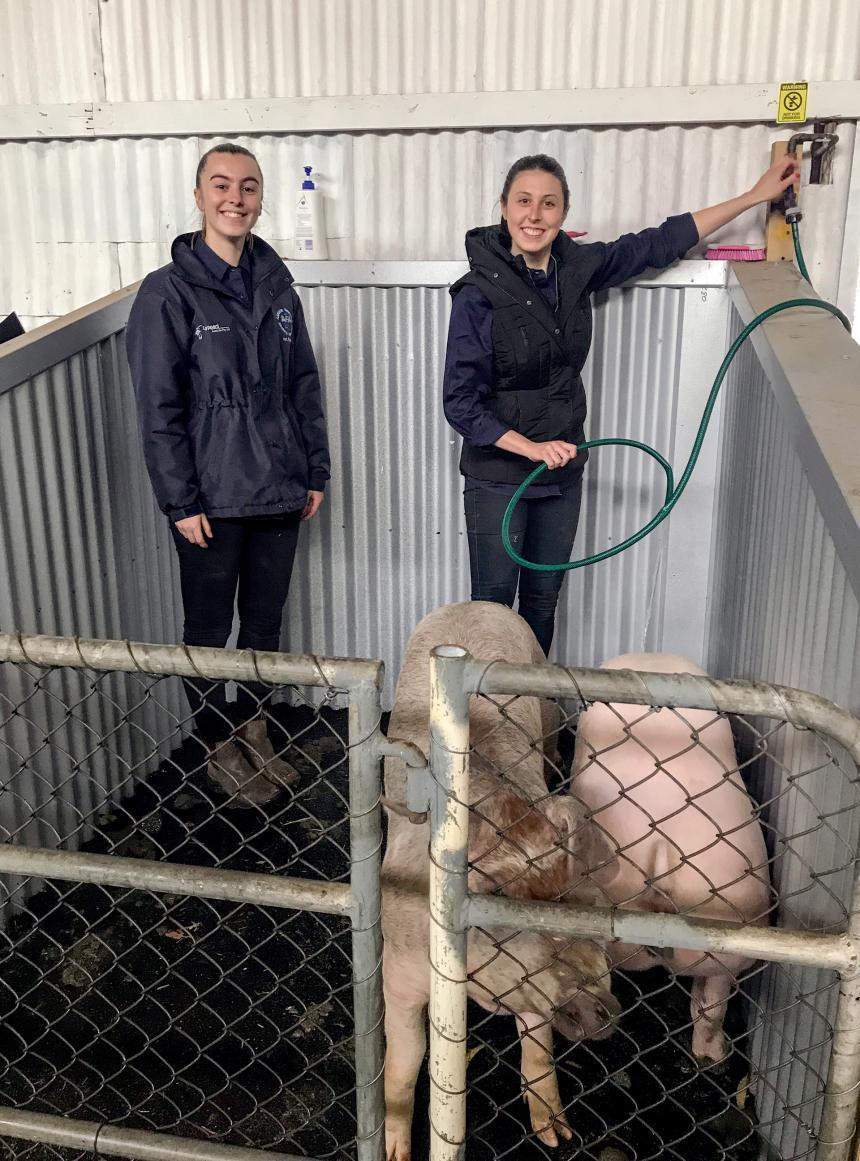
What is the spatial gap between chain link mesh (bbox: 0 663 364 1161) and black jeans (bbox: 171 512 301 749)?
348 millimetres

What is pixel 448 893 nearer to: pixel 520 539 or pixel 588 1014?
pixel 588 1014

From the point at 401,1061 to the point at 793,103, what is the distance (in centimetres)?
318

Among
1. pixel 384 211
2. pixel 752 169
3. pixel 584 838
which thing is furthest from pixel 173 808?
pixel 752 169

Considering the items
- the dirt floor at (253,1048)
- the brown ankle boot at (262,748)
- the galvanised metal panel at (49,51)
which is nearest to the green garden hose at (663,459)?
the dirt floor at (253,1048)

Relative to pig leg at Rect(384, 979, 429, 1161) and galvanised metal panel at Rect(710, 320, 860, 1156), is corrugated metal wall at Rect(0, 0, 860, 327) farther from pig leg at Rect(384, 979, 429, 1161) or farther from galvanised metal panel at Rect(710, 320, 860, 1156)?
pig leg at Rect(384, 979, 429, 1161)

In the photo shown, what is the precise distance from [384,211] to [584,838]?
107 inches

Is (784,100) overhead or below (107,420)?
overhead

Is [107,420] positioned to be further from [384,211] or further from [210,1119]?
[210,1119]

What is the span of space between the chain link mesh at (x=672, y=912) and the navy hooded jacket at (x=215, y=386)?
3.68 feet

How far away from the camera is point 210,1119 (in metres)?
2.21

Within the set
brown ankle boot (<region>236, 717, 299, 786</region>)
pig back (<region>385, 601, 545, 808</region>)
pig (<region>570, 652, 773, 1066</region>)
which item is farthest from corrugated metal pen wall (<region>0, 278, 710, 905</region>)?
pig (<region>570, 652, 773, 1066</region>)

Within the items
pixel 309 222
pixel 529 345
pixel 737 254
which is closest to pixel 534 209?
pixel 529 345

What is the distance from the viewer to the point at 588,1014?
1925mm

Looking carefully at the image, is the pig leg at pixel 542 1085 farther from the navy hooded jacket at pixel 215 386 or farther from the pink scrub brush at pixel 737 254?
the pink scrub brush at pixel 737 254
